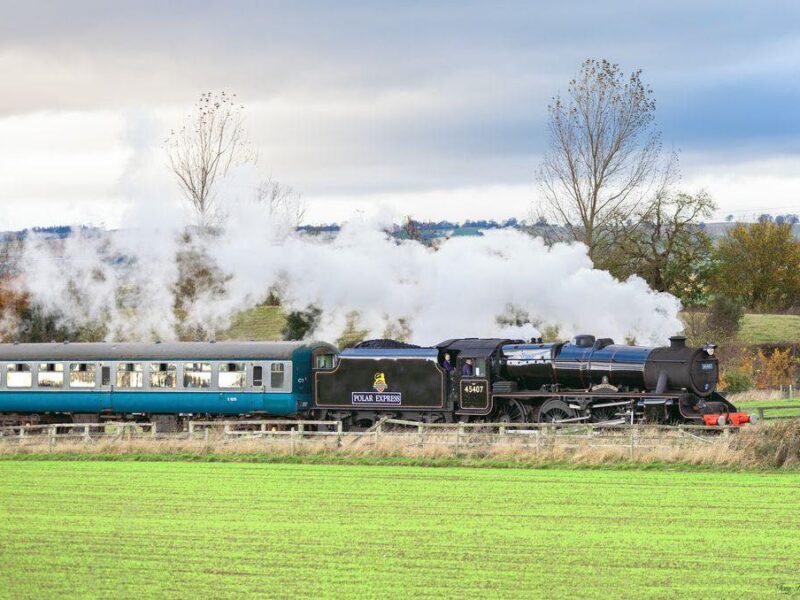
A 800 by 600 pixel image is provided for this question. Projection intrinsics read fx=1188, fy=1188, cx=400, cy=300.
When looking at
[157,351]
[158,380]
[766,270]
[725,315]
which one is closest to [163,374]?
[158,380]

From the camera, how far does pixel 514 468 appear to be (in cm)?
2923

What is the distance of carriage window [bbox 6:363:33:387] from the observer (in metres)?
41.8

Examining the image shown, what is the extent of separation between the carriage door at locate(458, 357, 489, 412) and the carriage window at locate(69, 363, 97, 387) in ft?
44.3

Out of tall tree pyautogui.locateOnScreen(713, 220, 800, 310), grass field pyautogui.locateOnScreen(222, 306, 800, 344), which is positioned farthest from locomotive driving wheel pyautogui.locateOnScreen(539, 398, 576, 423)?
tall tree pyautogui.locateOnScreen(713, 220, 800, 310)

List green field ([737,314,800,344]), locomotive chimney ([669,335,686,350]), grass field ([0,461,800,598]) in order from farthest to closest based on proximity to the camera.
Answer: green field ([737,314,800,344])
locomotive chimney ([669,335,686,350])
grass field ([0,461,800,598])

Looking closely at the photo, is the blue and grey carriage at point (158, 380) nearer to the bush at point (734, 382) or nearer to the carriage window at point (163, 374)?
the carriage window at point (163, 374)

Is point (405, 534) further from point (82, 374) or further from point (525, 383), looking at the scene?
point (82, 374)

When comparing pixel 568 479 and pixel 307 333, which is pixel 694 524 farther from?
pixel 307 333

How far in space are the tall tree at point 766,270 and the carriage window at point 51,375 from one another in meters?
64.8

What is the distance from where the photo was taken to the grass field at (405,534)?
48.4 feet

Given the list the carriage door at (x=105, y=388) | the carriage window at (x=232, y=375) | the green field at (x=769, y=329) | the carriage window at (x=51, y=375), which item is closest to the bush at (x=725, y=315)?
the green field at (x=769, y=329)

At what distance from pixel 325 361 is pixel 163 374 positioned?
18.3ft

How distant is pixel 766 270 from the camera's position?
95.8 m

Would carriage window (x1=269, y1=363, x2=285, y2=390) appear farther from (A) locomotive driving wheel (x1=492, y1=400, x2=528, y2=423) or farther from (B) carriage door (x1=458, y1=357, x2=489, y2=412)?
(A) locomotive driving wheel (x1=492, y1=400, x2=528, y2=423)
